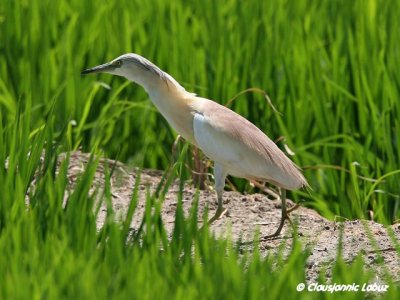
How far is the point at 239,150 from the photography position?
4738 mm

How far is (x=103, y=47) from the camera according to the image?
632cm

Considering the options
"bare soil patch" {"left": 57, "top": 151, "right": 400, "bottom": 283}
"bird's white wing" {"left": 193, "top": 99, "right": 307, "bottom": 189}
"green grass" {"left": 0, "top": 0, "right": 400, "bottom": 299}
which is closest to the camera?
"bare soil patch" {"left": 57, "top": 151, "right": 400, "bottom": 283}

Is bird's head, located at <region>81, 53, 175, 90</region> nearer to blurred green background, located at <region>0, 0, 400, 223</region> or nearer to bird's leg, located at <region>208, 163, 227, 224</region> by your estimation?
bird's leg, located at <region>208, 163, 227, 224</region>

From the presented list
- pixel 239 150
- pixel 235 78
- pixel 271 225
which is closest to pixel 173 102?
pixel 239 150

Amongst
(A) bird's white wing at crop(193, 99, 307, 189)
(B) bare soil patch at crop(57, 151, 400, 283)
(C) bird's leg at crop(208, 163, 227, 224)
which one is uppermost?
(A) bird's white wing at crop(193, 99, 307, 189)

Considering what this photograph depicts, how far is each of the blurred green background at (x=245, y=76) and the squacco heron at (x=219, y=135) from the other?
0.56 metres

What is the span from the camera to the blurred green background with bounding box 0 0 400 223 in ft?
18.3

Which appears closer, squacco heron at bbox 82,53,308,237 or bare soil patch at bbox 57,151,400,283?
bare soil patch at bbox 57,151,400,283

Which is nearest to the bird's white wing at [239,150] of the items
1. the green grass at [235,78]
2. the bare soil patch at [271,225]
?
the bare soil patch at [271,225]

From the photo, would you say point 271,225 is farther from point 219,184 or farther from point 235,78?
point 235,78

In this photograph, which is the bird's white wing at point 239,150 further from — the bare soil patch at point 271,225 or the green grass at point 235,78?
the green grass at point 235,78

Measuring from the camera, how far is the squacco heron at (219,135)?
4.71 meters

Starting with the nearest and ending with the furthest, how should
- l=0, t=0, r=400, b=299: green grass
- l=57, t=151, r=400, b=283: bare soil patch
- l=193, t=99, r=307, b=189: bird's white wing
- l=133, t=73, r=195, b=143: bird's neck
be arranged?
l=57, t=151, r=400, b=283: bare soil patch, l=193, t=99, r=307, b=189: bird's white wing, l=133, t=73, r=195, b=143: bird's neck, l=0, t=0, r=400, b=299: green grass

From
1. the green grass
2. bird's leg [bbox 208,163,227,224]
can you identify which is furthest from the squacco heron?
the green grass
